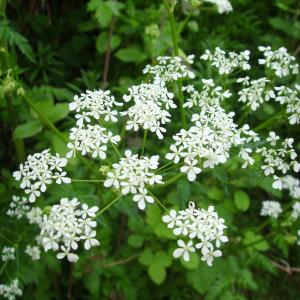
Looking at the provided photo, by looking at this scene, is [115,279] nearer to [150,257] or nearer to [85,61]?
[150,257]

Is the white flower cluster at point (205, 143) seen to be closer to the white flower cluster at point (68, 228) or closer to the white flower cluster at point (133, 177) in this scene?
the white flower cluster at point (133, 177)

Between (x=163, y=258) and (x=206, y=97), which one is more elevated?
(x=206, y=97)

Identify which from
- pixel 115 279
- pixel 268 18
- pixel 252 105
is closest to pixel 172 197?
pixel 115 279

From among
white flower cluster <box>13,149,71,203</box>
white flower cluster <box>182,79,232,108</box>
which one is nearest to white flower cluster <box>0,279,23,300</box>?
white flower cluster <box>13,149,71,203</box>

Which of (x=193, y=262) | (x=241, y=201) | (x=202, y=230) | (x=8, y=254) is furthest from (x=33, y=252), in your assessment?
(x=241, y=201)

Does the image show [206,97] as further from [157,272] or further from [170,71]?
[157,272]

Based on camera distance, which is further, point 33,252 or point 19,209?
point 19,209

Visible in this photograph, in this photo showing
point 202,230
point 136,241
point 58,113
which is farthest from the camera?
point 136,241
